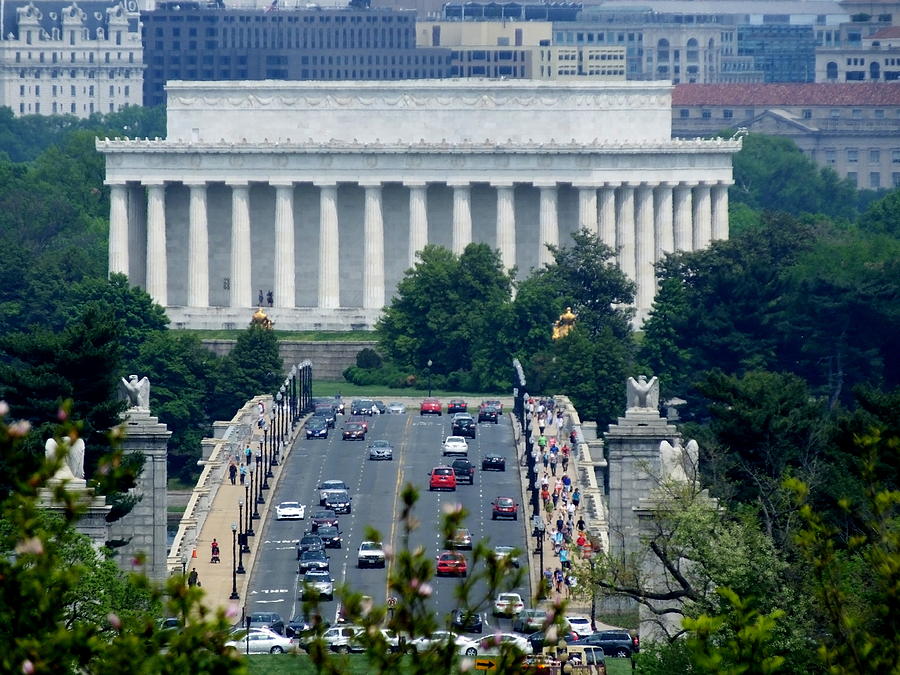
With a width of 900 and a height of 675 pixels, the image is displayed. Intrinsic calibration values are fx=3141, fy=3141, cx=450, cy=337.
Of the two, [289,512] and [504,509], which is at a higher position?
[504,509]

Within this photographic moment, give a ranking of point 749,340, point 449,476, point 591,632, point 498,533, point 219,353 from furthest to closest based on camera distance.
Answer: point 219,353 < point 749,340 < point 449,476 < point 498,533 < point 591,632

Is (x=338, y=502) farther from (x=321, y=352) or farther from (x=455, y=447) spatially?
(x=321, y=352)

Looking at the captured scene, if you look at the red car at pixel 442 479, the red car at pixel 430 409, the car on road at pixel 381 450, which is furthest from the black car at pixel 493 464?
the red car at pixel 430 409

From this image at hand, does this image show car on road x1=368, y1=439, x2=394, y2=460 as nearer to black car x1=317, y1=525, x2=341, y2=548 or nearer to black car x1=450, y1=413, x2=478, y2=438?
black car x1=450, y1=413, x2=478, y2=438

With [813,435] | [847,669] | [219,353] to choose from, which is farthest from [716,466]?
[219,353]

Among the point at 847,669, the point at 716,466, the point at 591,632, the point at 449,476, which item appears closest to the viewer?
the point at 847,669

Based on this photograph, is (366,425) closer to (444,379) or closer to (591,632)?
(444,379)

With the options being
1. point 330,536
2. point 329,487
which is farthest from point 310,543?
point 329,487
